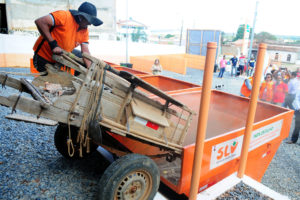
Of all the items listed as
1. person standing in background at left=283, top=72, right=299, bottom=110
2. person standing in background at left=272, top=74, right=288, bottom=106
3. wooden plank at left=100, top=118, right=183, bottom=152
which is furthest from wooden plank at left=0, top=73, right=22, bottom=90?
person standing in background at left=283, top=72, right=299, bottom=110

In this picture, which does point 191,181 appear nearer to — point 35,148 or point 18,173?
point 18,173

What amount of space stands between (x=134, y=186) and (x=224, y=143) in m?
1.31

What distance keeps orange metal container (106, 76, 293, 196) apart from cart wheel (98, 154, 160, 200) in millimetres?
351

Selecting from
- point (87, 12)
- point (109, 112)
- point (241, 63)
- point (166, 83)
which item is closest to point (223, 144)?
point (109, 112)

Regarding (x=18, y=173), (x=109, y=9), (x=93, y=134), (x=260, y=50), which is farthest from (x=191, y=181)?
(x=109, y=9)

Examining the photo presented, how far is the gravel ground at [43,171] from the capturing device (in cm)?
264

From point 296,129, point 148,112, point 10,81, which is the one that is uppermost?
point 10,81

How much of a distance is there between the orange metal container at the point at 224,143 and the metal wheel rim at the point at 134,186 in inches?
14.7

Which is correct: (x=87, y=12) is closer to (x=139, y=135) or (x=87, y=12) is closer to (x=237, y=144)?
(x=139, y=135)

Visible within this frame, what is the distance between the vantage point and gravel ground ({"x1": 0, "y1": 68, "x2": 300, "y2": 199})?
8.65 feet

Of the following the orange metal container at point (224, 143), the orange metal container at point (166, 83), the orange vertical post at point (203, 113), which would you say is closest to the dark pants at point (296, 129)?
the orange metal container at point (224, 143)

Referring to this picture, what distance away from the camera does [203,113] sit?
2262mm

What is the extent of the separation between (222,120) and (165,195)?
7.98 feet

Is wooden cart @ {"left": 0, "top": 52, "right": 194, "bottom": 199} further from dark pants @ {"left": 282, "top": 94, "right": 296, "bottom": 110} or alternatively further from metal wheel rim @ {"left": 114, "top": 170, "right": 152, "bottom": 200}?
dark pants @ {"left": 282, "top": 94, "right": 296, "bottom": 110}
